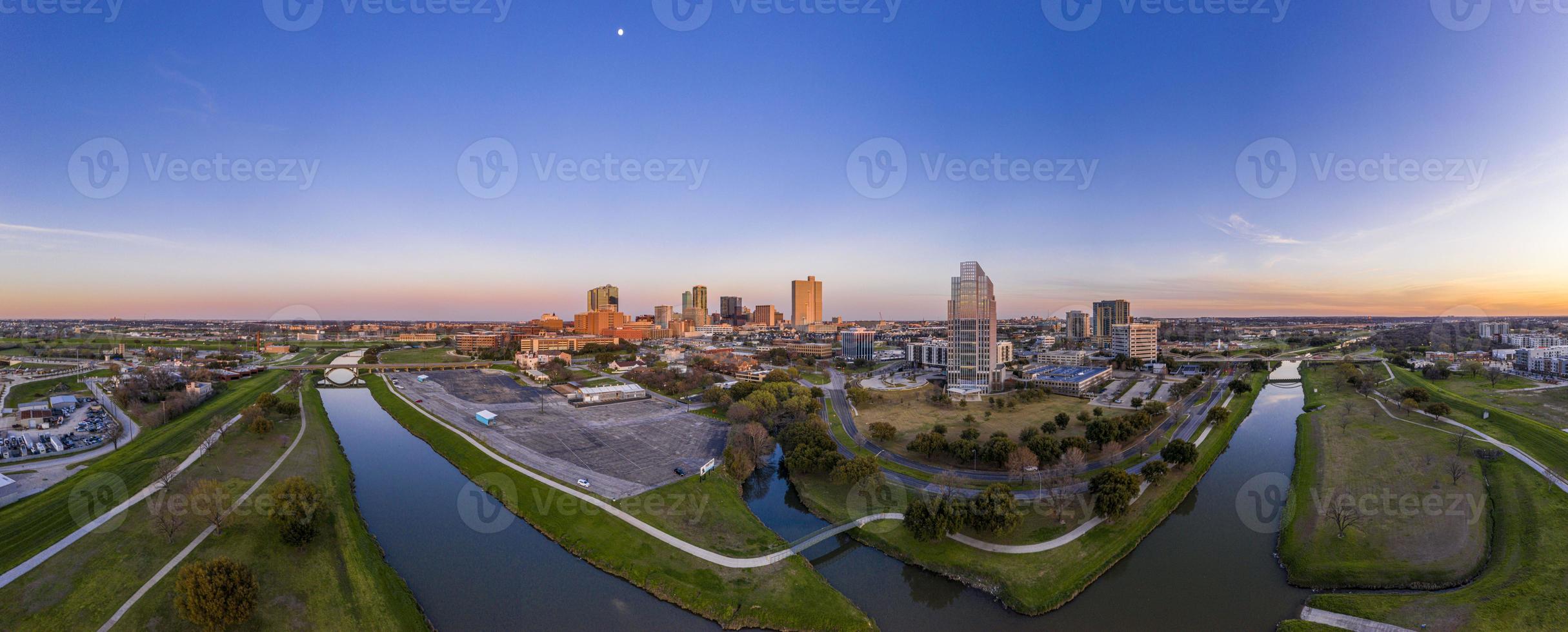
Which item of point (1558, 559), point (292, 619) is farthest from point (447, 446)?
point (1558, 559)

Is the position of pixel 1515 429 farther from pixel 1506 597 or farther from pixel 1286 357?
pixel 1286 357

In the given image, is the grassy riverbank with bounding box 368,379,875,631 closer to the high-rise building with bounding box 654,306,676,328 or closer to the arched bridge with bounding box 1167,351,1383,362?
the arched bridge with bounding box 1167,351,1383,362

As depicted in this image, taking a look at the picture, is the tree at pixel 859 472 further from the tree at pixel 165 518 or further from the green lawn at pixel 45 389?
the green lawn at pixel 45 389

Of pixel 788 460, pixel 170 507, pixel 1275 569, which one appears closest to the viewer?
pixel 1275 569

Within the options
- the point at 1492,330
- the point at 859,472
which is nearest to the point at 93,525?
the point at 859,472

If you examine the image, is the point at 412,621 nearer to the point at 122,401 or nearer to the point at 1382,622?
the point at 1382,622

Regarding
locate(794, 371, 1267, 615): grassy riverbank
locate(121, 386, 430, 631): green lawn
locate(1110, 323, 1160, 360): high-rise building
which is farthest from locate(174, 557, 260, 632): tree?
locate(1110, 323, 1160, 360): high-rise building
